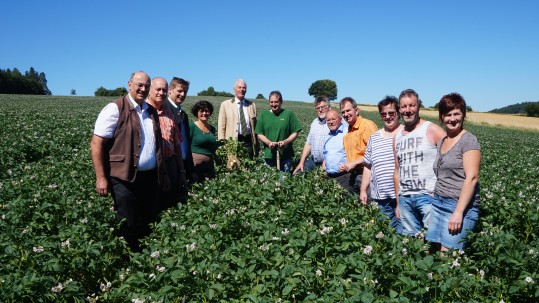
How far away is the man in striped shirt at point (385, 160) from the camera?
4.73 metres

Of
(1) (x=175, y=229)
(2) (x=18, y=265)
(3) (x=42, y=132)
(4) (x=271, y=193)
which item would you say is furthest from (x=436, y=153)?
(3) (x=42, y=132)

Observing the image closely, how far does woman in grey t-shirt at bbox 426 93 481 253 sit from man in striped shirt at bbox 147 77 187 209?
3.12 m

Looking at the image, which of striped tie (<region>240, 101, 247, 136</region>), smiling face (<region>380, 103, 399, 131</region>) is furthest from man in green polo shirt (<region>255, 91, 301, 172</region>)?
smiling face (<region>380, 103, 399, 131</region>)

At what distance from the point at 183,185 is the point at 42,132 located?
11.0 meters

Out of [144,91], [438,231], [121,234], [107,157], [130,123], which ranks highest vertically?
[144,91]

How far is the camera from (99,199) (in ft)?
17.3

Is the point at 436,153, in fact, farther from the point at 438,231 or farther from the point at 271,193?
the point at 271,193

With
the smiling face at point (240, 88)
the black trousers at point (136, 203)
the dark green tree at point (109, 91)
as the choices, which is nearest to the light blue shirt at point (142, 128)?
the black trousers at point (136, 203)

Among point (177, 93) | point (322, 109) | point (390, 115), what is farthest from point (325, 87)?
point (390, 115)

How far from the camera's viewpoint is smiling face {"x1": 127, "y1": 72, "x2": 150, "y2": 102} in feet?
14.3

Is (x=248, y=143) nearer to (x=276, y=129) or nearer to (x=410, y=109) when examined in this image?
(x=276, y=129)

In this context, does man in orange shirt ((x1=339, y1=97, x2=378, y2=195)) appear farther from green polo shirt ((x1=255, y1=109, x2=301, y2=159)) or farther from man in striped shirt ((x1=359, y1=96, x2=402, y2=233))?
green polo shirt ((x1=255, y1=109, x2=301, y2=159))

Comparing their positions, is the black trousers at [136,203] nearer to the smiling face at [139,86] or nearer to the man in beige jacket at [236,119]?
the smiling face at [139,86]

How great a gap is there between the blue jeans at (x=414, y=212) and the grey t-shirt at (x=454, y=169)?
0.31m
